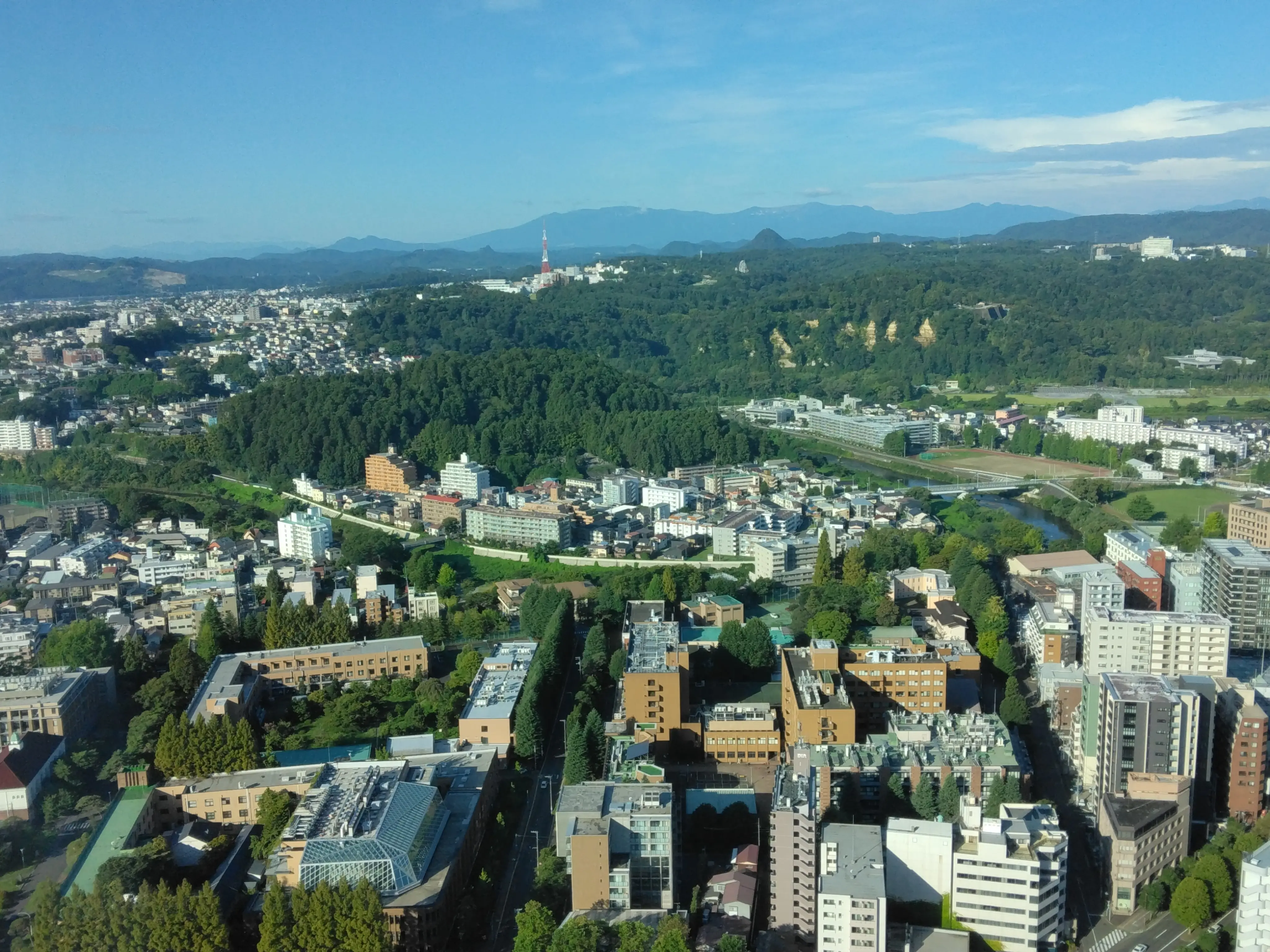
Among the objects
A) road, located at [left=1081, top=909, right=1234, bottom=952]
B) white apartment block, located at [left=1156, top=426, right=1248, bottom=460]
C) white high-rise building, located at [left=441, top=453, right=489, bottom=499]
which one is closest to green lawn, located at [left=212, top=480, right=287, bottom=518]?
white high-rise building, located at [left=441, top=453, right=489, bottom=499]

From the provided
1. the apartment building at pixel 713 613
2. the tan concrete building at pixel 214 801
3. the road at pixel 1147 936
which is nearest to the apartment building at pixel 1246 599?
the apartment building at pixel 713 613

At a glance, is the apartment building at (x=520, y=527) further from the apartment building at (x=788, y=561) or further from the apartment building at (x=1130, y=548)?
the apartment building at (x=1130, y=548)

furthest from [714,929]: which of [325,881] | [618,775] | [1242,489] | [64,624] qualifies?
[1242,489]

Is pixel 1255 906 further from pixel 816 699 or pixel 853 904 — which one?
pixel 816 699

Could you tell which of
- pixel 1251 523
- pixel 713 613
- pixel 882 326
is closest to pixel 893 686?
pixel 713 613

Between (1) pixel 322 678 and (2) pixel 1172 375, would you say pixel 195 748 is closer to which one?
(1) pixel 322 678

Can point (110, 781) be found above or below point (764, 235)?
below
